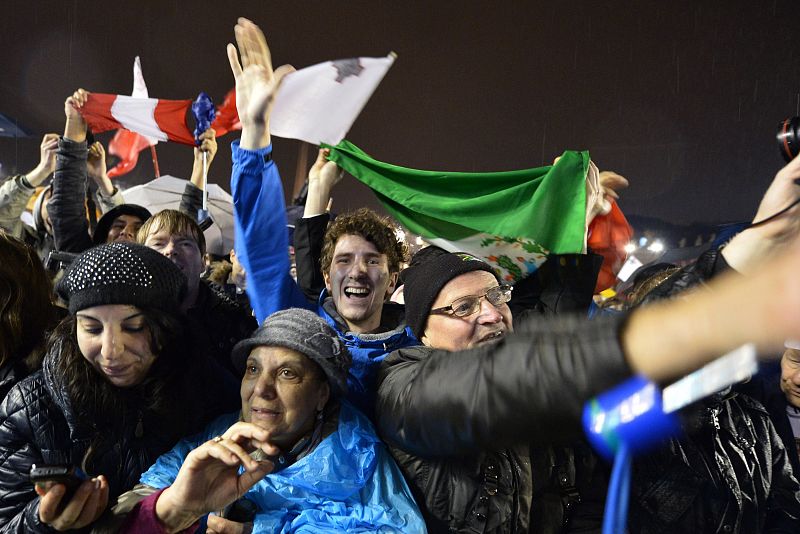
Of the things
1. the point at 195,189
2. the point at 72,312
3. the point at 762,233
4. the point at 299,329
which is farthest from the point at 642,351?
the point at 195,189

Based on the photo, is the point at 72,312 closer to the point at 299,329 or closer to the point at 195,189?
the point at 299,329

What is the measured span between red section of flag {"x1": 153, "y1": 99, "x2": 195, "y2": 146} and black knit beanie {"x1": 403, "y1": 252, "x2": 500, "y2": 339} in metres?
3.09

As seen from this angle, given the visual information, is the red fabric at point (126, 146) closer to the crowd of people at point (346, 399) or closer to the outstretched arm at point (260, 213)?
the crowd of people at point (346, 399)

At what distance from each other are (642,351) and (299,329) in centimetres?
140

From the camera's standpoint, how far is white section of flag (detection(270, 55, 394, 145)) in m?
3.33

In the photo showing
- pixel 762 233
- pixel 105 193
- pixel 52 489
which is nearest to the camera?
pixel 762 233

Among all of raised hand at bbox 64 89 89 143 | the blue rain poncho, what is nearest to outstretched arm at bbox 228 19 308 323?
the blue rain poncho

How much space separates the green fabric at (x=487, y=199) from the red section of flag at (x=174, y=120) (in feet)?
6.58

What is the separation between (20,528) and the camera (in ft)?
5.72

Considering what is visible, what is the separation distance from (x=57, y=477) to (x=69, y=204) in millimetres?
2456

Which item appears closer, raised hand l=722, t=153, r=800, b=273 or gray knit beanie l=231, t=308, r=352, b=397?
raised hand l=722, t=153, r=800, b=273

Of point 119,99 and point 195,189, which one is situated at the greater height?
point 119,99

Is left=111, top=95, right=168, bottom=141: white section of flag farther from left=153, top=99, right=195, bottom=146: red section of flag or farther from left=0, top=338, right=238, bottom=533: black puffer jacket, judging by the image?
left=0, top=338, right=238, bottom=533: black puffer jacket

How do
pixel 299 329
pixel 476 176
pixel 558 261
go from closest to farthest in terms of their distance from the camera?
pixel 299 329 → pixel 558 261 → pixel 476 176
